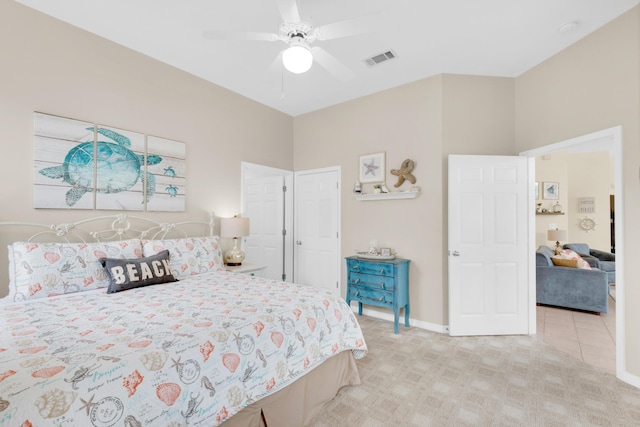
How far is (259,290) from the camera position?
236cm

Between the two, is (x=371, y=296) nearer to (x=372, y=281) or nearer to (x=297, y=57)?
(x=372, y=281)

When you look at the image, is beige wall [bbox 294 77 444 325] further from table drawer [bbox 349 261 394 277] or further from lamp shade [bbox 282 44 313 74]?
lamp shade [bbox 282 44 313 74]

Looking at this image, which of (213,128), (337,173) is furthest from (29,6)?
(337,173)

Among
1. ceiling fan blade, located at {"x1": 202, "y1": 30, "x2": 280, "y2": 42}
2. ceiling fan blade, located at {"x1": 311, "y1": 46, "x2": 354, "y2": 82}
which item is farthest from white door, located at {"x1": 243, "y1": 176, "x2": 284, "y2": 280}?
ceiling fan blade, located at {"x1": 202, "y1": 30, "x2": 280, "y2": 42}

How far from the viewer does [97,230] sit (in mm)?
2826

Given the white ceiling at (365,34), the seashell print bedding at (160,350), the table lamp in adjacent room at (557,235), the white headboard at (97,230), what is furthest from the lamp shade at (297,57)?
the table lamp in adjacent room at (557,235)

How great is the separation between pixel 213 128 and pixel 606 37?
4119 millimetres

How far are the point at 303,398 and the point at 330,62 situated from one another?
96.8 inches

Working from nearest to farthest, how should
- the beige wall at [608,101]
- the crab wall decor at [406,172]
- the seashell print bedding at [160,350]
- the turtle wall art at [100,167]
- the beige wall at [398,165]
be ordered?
1. the seashell print bedding at [160,350]
2. the beige wall at [608,101]
3. the turtle wall art at [100,167]
4. the beige wall at [398,165]
5. the crab wall decor at [406,172]

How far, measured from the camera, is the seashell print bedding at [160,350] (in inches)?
42.1

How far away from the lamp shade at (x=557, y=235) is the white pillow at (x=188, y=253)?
6.35 metres

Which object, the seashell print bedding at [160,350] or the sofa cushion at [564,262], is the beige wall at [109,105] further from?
the sofa cushion at [564,262]

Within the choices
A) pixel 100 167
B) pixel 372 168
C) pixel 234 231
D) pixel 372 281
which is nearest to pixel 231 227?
pixel 234 231

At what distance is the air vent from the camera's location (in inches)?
126
